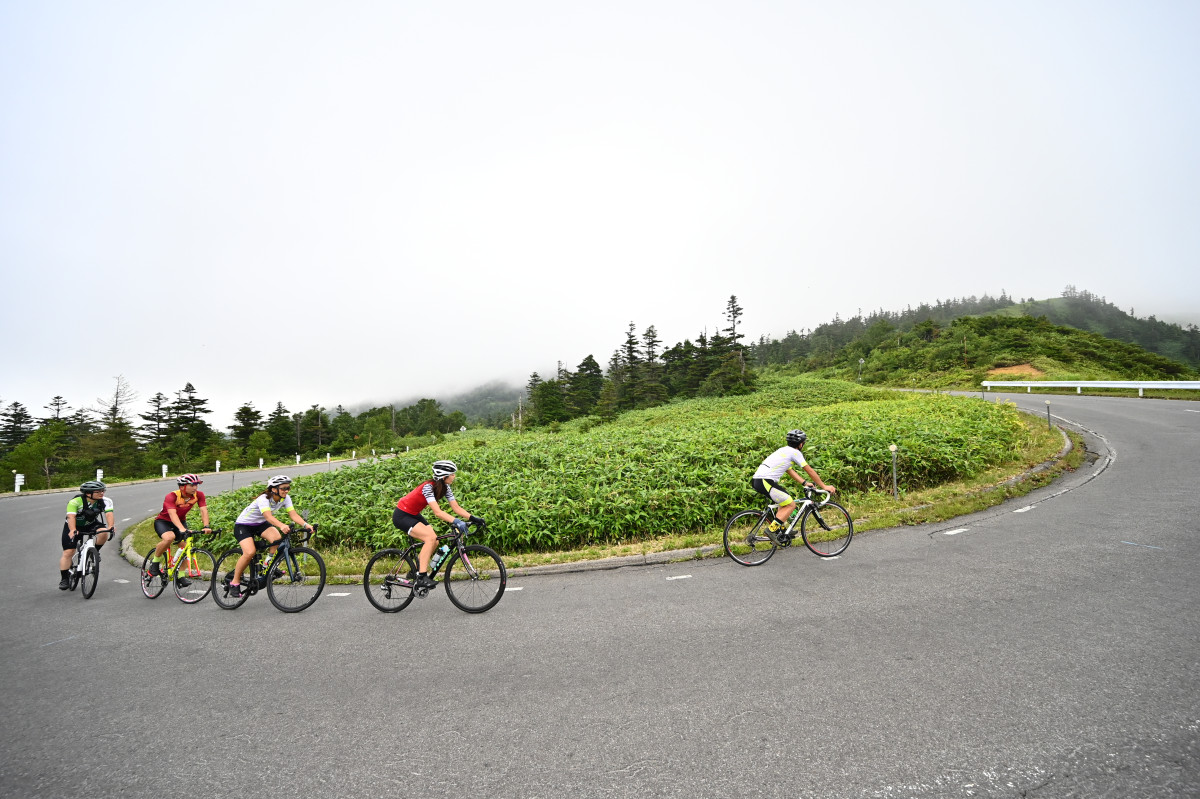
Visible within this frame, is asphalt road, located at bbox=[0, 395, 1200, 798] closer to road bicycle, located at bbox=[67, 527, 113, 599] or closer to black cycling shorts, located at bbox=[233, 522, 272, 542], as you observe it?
road bicycle, located at bbox=[67, 527, 113, 599]

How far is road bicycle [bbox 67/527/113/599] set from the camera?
8250 mm

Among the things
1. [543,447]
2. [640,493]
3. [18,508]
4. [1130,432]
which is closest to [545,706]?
[640,493]

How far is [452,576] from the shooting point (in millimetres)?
6441

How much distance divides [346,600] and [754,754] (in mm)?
6103

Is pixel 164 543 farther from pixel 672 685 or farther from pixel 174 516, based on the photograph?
pixel 672 685

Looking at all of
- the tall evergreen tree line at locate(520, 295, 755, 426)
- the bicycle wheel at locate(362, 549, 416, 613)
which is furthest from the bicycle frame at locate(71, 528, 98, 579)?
the tall evergreen tree line at locate(520, 295, 755, 426)

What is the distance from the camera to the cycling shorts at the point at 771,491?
25.0ft

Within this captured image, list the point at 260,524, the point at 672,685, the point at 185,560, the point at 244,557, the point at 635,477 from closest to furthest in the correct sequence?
the point at 672,685
the point at 244,557
the point at 260,524
the point at 185,560
the point at 635,477


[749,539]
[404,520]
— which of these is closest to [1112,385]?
[749,539]

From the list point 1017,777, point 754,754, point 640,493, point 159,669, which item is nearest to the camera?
point 1017,777

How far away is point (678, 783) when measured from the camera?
2.91m

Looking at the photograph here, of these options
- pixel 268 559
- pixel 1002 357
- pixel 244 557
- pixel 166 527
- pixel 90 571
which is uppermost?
pixel 1002 357

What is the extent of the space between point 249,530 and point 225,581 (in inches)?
35.7

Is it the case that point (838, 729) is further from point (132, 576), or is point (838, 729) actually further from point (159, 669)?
point (132, 576)
